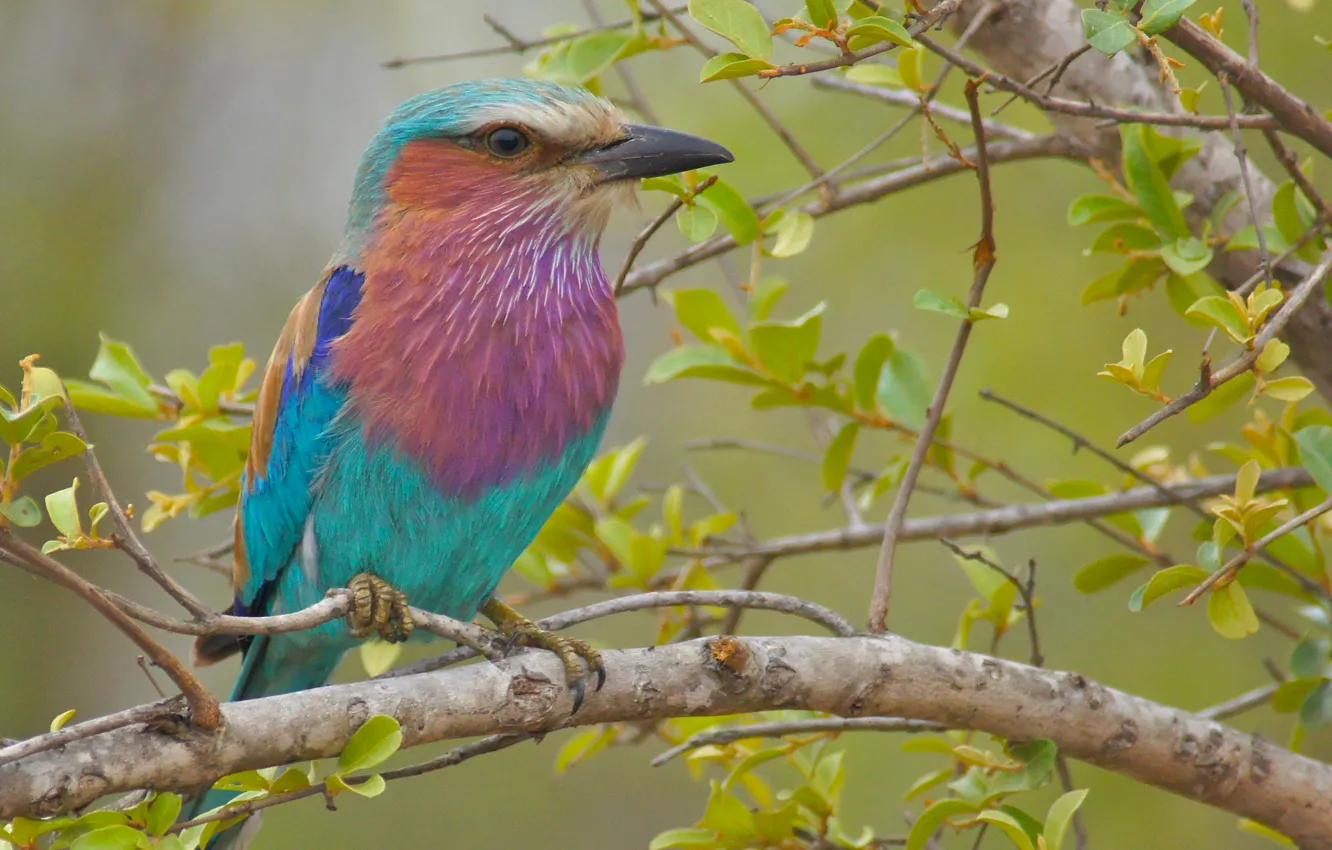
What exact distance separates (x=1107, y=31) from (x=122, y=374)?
2377 millimetres

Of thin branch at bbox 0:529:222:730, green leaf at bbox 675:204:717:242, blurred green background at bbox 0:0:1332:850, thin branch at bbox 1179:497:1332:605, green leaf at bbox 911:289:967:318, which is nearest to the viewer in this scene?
thin branch at bbox 0:529:222:730

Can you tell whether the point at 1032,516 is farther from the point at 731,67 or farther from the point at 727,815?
the point at 731,67

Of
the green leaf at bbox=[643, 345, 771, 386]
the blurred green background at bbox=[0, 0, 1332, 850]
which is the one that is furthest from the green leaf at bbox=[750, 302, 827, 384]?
the blurred green background at bbox=[0, 0, 1332, 850]

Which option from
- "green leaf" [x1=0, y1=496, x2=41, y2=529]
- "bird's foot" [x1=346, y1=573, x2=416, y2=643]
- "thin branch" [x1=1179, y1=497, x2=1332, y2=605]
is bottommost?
"bird's foot" [x1=346, y1=573, x2=416, y2=643]

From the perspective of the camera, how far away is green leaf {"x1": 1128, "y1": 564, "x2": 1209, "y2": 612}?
241cm

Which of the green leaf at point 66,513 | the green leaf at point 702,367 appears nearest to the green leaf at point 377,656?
the green leaf at point 702,367

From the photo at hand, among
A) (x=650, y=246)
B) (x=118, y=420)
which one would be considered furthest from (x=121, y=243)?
(x=650, y=246)

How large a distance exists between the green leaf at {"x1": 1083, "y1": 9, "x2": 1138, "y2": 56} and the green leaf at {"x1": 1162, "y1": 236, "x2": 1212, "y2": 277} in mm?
691

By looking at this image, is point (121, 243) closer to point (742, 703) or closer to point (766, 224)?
point (766, 224)

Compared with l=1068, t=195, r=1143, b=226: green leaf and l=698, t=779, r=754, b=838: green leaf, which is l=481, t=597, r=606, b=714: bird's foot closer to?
l=698, t=779, r=754, b=838: green leaf

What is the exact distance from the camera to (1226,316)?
2.32 m

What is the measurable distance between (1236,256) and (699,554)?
141 centimetres

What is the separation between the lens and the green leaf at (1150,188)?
2883 millimetres

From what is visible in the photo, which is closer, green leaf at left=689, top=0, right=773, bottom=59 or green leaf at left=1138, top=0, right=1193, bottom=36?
green leaf at left=1138, top=0, right=1193, bottom=36
